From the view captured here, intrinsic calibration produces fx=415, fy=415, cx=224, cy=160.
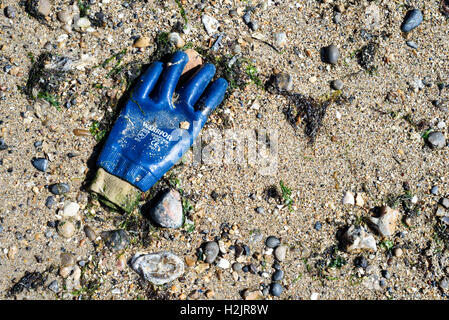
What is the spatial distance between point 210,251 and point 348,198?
1.35 meters

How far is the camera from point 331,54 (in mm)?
3945

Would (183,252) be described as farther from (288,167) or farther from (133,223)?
(288,167)

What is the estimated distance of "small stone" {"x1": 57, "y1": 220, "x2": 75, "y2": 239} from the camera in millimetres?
3510

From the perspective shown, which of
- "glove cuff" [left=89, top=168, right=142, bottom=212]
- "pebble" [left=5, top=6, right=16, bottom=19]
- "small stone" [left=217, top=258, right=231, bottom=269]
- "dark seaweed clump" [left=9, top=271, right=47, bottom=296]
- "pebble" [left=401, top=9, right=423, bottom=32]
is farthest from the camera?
"pebble" [left=401, top=9, right=423, bottom=32]

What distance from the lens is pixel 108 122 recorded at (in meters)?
3.72

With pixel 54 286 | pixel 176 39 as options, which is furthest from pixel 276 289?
pixel 176 39

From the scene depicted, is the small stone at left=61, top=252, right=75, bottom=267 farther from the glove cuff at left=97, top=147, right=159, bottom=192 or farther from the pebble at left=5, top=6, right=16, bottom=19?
the pebble at left=5, top=6, right=16, bottom=19

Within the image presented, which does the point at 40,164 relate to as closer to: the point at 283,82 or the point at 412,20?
the point at 283,82

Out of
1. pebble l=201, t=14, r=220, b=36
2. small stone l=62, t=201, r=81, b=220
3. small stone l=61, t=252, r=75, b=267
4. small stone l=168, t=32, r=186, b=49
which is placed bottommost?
small stone l=61, t=252, r=75, b=267

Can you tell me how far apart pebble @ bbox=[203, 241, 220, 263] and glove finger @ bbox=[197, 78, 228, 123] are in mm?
1089

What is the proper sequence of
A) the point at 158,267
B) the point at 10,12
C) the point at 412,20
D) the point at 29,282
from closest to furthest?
the point at 29,282
the point at 158,267
the point at 10,12
the point at 412,20

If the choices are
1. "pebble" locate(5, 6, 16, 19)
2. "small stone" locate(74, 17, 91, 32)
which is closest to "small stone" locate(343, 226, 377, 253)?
"small stone" locate(74, 17, 91, 32)

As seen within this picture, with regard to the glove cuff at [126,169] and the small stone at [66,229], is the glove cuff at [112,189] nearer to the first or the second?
the glove cuff at [126,169]
